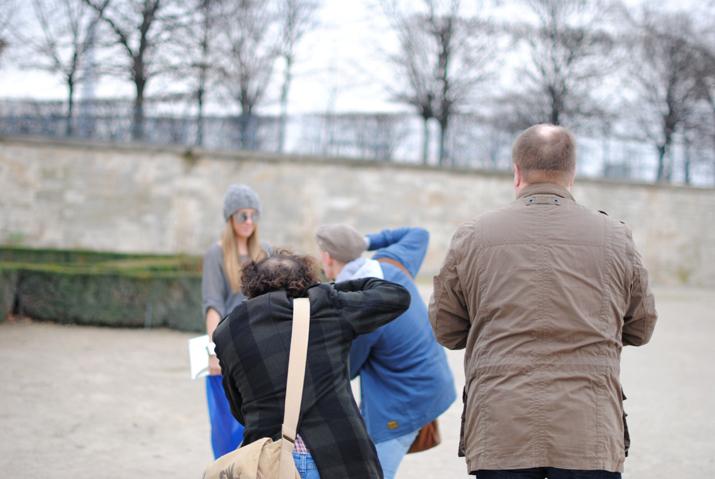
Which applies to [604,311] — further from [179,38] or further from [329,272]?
[179,38]

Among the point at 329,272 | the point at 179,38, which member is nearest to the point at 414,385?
the point at 329,272

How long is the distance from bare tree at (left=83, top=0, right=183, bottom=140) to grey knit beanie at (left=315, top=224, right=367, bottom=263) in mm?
19620

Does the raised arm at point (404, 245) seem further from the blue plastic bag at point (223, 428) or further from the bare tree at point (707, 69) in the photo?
the bare tree at point (707, 69)

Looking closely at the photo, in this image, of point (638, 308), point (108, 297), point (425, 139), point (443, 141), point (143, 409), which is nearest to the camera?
point (638, 308)

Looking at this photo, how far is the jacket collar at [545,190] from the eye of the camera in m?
2.41

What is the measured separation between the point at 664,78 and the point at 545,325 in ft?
83.8

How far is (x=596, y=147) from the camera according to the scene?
24.8 meters

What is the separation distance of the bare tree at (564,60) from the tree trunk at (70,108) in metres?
13.5

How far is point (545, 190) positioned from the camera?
241 cm

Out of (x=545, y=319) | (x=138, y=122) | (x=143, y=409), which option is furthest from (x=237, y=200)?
(x=138, y=122)

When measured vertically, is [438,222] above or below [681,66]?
below

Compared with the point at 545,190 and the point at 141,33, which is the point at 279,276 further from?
the point at 141,33

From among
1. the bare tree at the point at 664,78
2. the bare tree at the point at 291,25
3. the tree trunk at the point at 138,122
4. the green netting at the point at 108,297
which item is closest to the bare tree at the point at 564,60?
the bare tree at the point at 664,78

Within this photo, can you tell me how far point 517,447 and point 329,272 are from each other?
5.18ft
